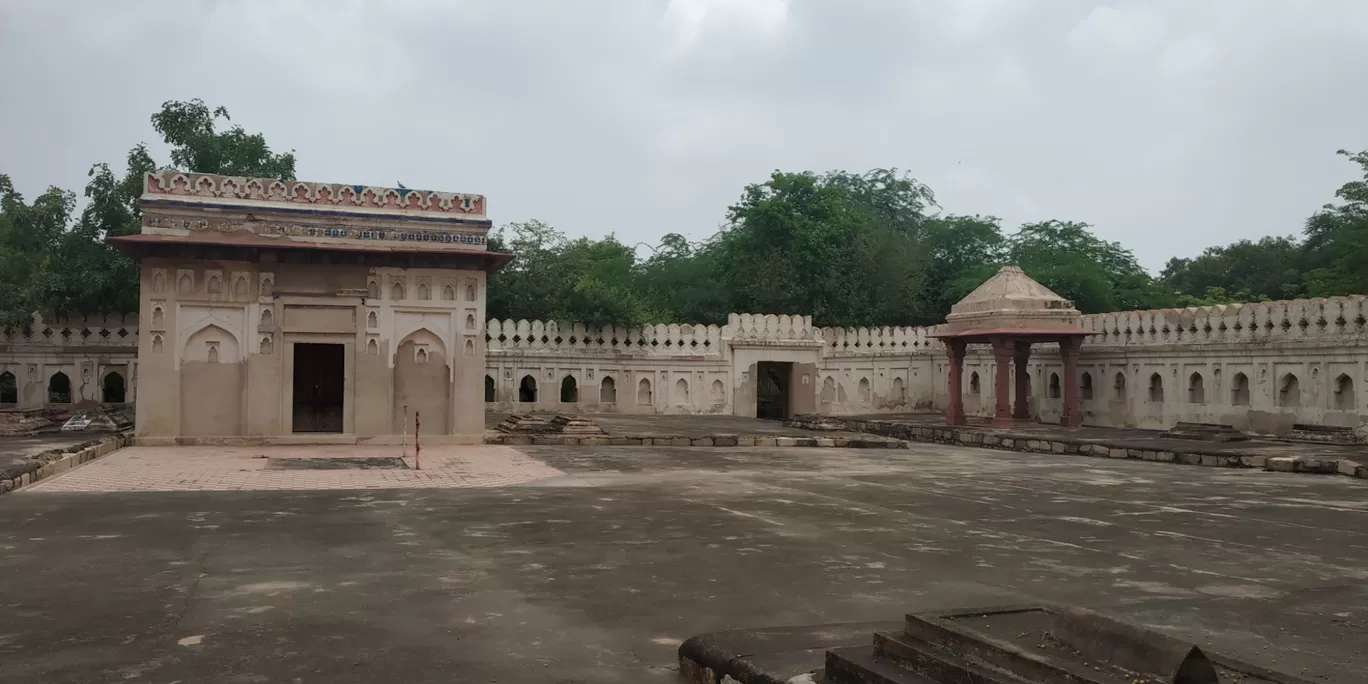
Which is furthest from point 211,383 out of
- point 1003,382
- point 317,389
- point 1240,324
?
point 1240,324

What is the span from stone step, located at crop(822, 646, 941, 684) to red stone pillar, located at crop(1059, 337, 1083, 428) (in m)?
21.4

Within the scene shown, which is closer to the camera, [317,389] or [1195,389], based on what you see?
[1195,389]

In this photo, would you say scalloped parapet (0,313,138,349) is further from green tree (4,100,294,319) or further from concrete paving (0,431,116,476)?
concrete paving (0,431,116,476)

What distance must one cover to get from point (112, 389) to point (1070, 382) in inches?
945

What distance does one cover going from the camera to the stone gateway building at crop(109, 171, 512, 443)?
62.8ft

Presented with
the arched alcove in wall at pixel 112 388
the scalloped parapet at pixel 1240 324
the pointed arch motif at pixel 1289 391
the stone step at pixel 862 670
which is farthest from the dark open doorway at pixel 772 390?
the stone step at pixel 862 670

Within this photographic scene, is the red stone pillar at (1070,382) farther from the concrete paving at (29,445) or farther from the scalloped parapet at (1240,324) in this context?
the concrete paving at (29,445)

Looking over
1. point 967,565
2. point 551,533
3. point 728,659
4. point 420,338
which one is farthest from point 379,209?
point 728,659

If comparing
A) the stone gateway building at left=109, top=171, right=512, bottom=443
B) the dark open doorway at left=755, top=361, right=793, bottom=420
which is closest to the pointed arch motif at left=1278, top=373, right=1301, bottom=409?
the dark open doorway at left=755, top=361, right=793, bottom=420

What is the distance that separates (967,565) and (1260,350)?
55.5 feet

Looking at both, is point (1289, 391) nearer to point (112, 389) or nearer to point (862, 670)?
point (862, 670)

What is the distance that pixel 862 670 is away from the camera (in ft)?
14.1

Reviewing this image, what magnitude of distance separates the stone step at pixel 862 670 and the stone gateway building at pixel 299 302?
54.4 feet

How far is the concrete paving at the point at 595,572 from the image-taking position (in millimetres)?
5281
